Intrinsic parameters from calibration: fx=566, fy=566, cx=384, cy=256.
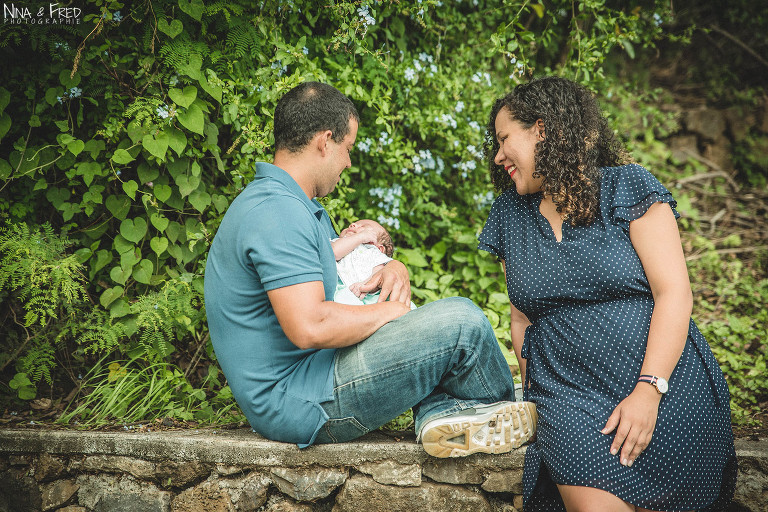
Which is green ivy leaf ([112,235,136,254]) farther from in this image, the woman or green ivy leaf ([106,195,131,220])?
the woman

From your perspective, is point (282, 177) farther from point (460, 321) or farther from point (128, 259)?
point (128, 259)

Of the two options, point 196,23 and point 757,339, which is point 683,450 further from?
point 196,23

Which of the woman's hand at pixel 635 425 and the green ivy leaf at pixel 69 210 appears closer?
the woman's hand at pixel 635 425

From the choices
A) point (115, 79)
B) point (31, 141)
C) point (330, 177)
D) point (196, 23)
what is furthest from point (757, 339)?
point (31, 141)

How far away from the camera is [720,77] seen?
5820 mm

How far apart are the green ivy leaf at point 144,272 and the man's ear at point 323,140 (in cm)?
123

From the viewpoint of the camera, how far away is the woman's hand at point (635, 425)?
1.84m

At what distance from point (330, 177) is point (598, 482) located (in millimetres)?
1478

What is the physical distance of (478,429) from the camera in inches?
80.7

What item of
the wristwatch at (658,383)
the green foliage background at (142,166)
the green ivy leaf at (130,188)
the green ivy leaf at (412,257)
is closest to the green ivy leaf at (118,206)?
the green foliage background at (142,166)

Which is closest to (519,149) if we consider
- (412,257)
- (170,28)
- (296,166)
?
(296,166)

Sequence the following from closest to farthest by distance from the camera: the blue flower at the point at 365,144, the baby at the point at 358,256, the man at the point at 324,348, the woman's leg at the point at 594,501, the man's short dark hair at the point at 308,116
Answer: the woman's leg at the point at 594,501 → the man at the point at 324,348 → the man's short dark hair at the point at 308,116 → the baby at the point at 358,256 → the blue flower at the point at 365,144

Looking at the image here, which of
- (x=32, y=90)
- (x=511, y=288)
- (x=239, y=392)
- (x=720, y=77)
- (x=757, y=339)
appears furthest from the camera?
(x=720, y=77)

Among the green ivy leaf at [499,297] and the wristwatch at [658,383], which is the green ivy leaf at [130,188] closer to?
the green ivy leaf at [499,297]
